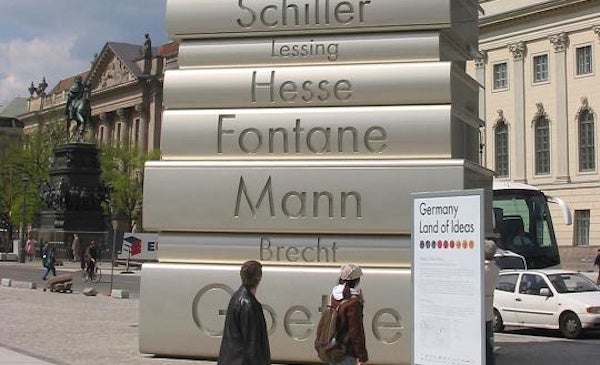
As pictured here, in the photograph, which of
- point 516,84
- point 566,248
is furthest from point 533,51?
point 566,248

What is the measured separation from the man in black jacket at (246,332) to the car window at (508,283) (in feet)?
41.5

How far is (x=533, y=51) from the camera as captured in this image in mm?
61812

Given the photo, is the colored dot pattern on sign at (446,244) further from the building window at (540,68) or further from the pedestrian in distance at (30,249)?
the building window at (540,68)

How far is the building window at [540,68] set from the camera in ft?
201

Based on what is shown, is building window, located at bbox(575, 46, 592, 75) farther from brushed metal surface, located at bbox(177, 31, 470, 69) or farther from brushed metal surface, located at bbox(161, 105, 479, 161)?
brushed metal surface, located at bbox(161, 105, 479, 161)

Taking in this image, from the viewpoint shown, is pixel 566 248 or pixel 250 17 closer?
pixel 250 17

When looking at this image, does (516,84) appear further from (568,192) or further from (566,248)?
(566,248)

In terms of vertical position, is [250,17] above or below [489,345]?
above

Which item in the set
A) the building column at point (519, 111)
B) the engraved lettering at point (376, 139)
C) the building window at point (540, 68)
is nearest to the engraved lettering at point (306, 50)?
the engraved lettering at point (376, 139)

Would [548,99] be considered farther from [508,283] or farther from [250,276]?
[250,276]

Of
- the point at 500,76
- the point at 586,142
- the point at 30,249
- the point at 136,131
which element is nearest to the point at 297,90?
the point at 30,249

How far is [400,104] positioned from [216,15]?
294 centimetres

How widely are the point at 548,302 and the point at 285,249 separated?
8724 millimetres

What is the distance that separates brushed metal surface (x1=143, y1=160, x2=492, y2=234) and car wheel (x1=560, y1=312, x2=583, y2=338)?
6714mm
